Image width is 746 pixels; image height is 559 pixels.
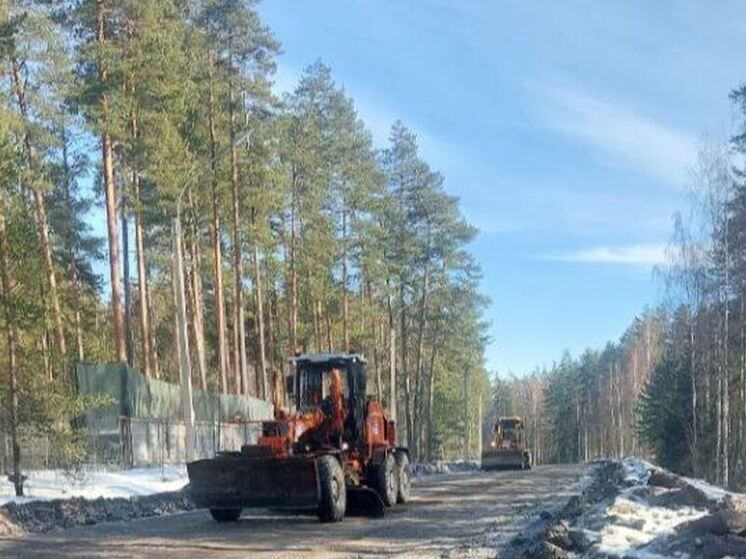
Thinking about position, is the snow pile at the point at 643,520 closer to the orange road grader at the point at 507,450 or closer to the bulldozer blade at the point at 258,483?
the bulldozer blade at the point at 258,483

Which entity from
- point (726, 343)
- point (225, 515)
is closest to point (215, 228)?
point (726, 343)

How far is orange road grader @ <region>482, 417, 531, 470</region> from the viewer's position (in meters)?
→ 47.7

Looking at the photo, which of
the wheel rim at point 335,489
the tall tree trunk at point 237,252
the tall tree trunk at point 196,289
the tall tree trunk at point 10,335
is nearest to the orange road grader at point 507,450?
the tall tree trunk at point 237,252

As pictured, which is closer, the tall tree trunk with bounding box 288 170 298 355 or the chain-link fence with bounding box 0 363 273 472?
the chain-link fence with bounding box 0 363 273 472

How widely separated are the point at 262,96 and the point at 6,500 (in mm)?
24164

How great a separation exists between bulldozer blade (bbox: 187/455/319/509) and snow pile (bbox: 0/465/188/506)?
4273 millimetres

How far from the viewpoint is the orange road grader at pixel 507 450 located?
47719 mm

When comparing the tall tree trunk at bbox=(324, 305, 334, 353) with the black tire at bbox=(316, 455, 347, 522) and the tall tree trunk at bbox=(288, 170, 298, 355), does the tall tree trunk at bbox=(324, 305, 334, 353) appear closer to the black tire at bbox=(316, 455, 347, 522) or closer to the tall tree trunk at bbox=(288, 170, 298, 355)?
the tall tree trunk at bbox=(288, 170, 298, 355)

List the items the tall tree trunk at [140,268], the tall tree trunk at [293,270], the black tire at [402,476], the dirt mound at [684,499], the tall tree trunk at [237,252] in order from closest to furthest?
the dirt mound at [684,499] → the black tire at [402,476] → the tall tree trunk at [140,268] → the tall tree trunk at [237,252] → the tall tree trunk at [293,270]

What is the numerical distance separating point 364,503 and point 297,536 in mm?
4220

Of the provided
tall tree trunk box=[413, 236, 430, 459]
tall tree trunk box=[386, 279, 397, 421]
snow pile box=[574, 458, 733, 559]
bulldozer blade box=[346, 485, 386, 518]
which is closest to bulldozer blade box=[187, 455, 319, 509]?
bulldozer blade box=[346, 485, 386, 518]

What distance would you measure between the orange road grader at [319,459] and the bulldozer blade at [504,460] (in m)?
28.6

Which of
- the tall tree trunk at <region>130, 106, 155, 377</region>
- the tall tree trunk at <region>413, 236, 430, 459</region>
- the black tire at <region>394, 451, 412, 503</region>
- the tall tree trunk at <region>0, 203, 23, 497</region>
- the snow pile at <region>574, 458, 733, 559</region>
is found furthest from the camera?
Answer: the tall tree trunk at <region>413, 236, 430, 459</region>

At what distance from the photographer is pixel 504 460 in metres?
47.8
